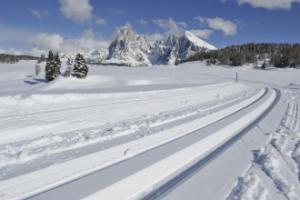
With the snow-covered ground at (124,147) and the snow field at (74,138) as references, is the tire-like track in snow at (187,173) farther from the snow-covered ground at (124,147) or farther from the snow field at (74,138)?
the snow field at (74,138)

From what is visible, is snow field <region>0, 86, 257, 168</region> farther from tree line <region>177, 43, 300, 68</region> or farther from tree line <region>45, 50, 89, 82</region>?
tree line <region>177, 43, 300, 68</region>

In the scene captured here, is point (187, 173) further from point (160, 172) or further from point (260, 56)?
point (260, 56)

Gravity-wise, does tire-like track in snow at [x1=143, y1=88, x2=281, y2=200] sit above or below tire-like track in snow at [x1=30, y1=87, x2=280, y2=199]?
below

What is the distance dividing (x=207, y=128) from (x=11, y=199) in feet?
21.6

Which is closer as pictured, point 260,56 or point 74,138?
point 74,138

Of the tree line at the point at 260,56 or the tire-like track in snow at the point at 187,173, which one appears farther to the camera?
the tree line at the point at 260,56

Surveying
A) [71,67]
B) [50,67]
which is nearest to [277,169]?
[50,67]

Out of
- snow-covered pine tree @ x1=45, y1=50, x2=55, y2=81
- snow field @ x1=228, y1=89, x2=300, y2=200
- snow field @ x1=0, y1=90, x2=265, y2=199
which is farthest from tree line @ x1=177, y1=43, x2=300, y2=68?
snow field @ x1=0, y1=90, x2=265, y2=199

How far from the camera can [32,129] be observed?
830cm

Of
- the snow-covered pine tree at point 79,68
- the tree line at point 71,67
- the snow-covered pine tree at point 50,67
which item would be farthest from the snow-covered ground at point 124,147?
the snow-covered pine tree at point 50,67

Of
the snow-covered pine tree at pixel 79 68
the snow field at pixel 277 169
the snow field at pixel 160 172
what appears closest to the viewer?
the snow field at pixel 160 172

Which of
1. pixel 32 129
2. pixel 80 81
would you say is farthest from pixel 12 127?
pixel 80 81

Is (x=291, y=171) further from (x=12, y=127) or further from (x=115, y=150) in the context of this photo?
(x=12, y=127)

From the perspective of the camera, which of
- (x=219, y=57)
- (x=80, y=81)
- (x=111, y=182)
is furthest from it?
(x=219, y=57)
